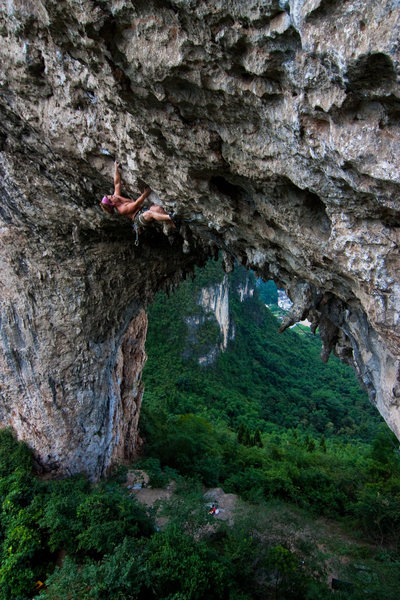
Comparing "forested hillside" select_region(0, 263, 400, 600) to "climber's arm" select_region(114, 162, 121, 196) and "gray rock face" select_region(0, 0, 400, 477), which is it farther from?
"climber's arm" select_region(114, 162, 121, 196)

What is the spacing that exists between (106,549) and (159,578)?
1.59m

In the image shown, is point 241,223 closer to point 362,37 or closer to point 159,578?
point 362,37

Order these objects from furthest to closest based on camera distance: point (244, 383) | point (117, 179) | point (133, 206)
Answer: point (244, 383) < point (133, 206) < point (117, 179)

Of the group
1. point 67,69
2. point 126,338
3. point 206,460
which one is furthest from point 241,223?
point 206,460

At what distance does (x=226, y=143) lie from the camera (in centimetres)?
498

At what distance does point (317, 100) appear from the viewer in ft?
11.8

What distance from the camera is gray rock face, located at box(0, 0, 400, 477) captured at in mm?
3426

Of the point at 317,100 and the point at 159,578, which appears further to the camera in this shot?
the point at 159,578

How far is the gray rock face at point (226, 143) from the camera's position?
343 centimetres

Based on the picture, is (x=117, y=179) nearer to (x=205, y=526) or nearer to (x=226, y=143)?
(x=226, y=143)

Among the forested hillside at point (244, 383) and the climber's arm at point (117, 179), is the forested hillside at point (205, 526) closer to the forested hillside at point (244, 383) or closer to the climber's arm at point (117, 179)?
the climber's arm at point (117, 179)

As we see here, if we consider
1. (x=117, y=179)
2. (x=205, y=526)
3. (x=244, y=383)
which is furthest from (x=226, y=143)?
(x=244, y=383)

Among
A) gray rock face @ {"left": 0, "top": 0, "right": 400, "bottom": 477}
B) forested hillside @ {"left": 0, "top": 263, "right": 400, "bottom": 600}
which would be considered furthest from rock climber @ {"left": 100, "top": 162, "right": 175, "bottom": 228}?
forested hillside @ {"left": 0, "top": 263, "right": 400, "bottom": 600}

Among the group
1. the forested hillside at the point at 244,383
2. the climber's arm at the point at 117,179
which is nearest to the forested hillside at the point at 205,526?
the climber's arm at the point at 117,179
